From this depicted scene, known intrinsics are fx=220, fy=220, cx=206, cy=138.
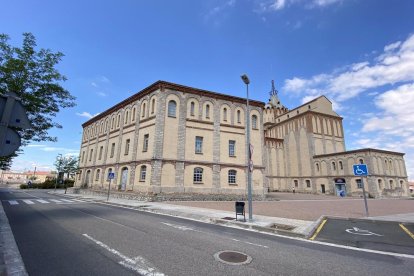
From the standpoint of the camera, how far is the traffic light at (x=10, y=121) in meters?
3.54

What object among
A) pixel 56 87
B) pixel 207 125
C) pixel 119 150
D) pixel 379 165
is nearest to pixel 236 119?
pixel 207 125

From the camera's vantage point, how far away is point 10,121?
3.73 m

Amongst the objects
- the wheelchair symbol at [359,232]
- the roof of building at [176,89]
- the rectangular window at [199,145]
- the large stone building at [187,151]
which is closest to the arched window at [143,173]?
the large stone building at [187,151]

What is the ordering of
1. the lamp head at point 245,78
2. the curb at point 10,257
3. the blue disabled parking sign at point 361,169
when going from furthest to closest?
the blue disabled parking sign at point 361,169 < the lamp head at point 245,78 < the curb at point 10,257

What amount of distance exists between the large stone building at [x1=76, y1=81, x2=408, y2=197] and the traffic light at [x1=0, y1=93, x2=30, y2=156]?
19137 millimetres

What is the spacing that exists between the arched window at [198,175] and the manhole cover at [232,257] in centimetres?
1898

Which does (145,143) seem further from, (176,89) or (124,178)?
(176,89)

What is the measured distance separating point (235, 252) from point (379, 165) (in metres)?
44.6

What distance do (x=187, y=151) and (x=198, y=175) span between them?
118 inches

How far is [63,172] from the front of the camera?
130 feet

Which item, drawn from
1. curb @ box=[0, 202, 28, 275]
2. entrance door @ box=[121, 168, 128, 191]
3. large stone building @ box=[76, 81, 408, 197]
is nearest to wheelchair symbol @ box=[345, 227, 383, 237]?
curb @ box=[0, 202, 28, 275]

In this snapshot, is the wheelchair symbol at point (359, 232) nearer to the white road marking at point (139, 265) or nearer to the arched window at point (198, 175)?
the white road marking at point (139, 265)

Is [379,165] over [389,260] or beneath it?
over

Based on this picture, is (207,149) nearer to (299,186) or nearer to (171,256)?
(171,256)
